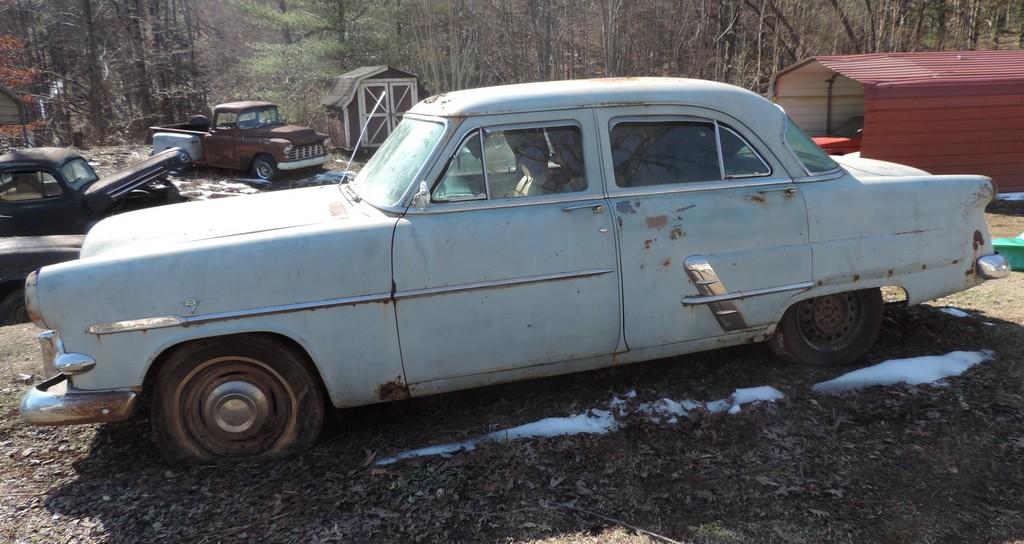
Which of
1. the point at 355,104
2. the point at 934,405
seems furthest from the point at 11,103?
the point at 934,405

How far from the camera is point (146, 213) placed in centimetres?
441

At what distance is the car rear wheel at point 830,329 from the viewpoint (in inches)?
177

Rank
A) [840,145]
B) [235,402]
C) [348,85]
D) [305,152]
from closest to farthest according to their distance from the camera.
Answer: [235,402] < [840,145] < [305,152] < [348,85]

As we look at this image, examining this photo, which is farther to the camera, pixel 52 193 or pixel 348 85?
pixel 348 85

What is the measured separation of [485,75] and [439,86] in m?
1.71

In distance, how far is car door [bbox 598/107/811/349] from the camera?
3.99m

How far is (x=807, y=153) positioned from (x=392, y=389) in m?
2.88

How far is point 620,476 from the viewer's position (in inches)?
137

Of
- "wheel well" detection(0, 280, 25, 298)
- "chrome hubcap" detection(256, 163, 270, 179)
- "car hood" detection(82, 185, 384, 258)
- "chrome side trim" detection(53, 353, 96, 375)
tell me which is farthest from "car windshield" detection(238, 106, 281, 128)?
"chrome side trim" detection(53, 353, 96, 375)

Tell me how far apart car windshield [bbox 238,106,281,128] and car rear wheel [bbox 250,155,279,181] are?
1010mm

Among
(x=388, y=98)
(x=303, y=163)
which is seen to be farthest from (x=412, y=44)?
(x=303, y=163)

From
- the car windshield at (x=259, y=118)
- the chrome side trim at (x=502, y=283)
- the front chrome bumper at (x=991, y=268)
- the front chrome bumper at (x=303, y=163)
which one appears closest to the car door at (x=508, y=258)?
the chrome side trim at (x=502, y=283)

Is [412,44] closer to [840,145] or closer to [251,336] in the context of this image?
[840,145]

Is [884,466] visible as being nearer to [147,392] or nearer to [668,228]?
[668,228]
